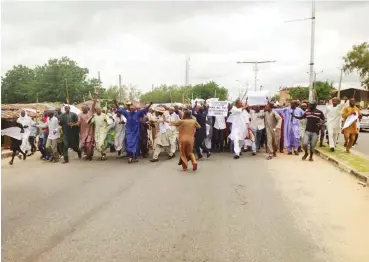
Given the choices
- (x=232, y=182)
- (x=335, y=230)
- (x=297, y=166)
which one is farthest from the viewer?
(x=297, y=166)

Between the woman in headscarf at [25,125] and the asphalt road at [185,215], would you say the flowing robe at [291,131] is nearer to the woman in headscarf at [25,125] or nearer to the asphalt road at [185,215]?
the asphalt road at [185,215]

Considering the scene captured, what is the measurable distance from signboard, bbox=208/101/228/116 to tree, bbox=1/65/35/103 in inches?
2130

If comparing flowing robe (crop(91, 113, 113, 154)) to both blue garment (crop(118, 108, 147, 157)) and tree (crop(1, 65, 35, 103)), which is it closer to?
blue garment (crop(118, 108, 147, 157))

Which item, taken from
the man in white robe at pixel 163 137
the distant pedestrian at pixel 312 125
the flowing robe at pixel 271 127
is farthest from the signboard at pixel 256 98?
the man in white robe at pixel 163 137

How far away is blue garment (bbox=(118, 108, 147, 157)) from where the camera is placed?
12.6m

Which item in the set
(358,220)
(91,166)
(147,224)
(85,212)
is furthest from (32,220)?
(91,166)

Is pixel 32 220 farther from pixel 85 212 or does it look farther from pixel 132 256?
pixel 132 256

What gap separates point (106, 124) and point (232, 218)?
7.79 metres

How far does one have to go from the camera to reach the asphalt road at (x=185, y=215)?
4949mm

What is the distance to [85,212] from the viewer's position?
6668 mm

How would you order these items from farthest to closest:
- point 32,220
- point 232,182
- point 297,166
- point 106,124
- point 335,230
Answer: point 106,124, point 297,166, point 232,182, point 32,220, point 335,230

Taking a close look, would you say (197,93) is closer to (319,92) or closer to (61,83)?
(319,92)

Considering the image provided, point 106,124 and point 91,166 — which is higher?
point 106,124

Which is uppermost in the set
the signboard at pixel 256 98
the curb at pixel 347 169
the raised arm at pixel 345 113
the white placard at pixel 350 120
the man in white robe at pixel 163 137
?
the signboard at pixel 256 98
